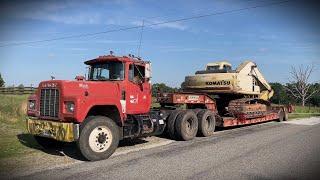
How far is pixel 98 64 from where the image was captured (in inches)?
456

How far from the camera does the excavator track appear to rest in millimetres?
17172

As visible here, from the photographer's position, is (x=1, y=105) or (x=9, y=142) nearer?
(x=9, y=142)

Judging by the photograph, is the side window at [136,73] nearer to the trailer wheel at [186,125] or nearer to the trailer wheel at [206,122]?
the trailer wheel at [186,125]

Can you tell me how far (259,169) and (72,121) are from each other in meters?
4.53

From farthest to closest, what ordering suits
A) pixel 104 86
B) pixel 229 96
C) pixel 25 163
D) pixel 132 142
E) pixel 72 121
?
pixel 229 96 → pixel 132 142 → pixel 104 86 → pixel 72 121 → pixel 25 163

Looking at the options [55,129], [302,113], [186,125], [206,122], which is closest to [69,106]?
[55,129]

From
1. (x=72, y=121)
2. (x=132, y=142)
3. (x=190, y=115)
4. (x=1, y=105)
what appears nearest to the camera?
(x=72, y=121)


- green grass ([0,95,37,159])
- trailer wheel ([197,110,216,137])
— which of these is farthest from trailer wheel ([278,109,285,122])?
green grass ([0,95,37,159])

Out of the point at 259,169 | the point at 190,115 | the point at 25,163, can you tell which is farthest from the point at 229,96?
the point at 25,163

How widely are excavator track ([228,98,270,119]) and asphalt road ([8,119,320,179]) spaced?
15.5 feet

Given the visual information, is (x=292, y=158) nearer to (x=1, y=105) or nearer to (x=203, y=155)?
(x=203, y=155)

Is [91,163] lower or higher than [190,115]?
lower

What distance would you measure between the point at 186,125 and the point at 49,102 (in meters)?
5.18

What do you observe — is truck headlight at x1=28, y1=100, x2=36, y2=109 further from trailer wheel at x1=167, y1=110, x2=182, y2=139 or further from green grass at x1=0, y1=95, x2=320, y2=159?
trailer wheel at x1=167, y1=110, x2=182, y2=139
